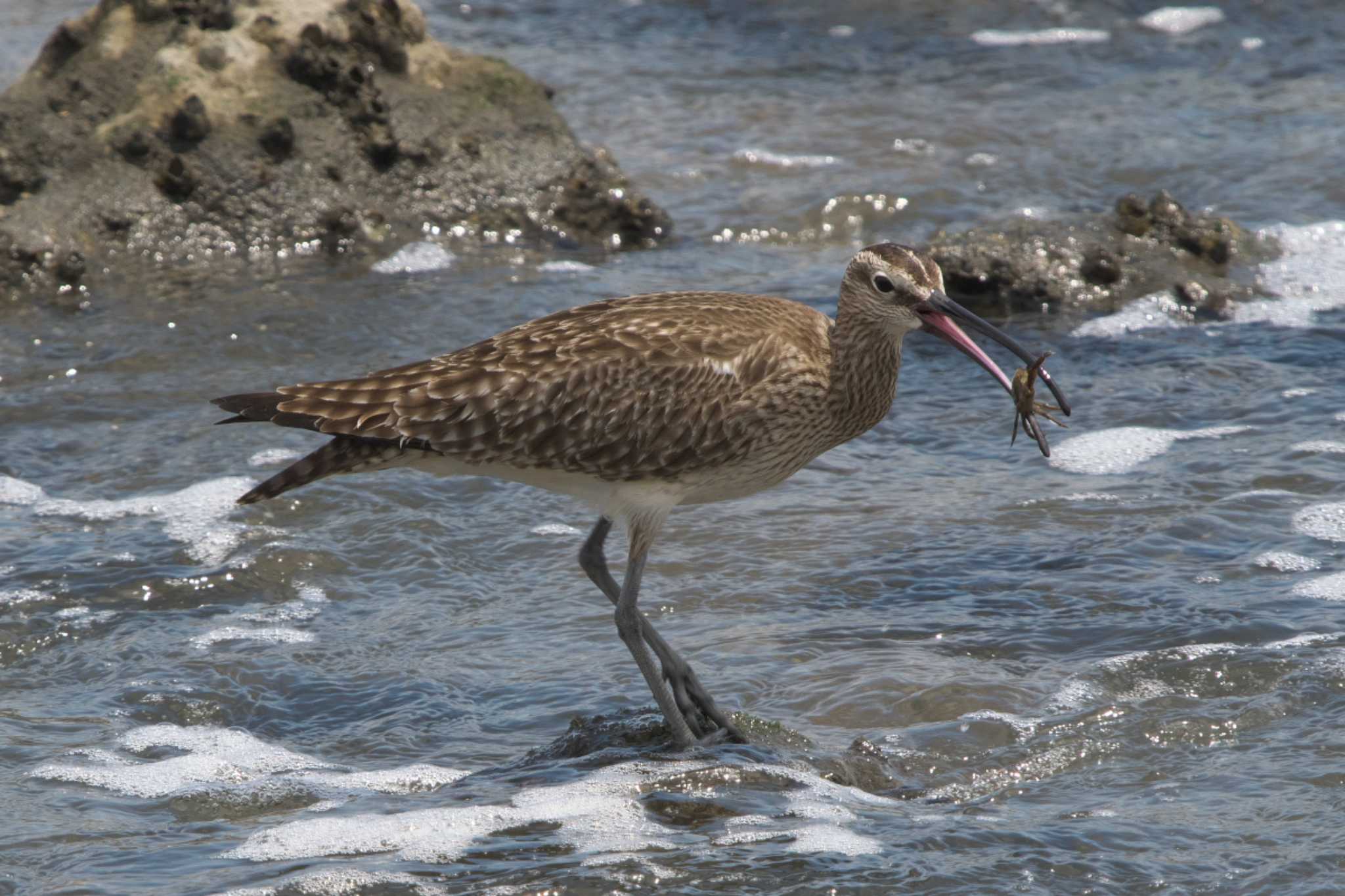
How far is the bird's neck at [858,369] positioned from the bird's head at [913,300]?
0.10m

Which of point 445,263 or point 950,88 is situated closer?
point 445,263

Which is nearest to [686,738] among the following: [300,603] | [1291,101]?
[300,603]

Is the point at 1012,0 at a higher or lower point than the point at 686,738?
higher

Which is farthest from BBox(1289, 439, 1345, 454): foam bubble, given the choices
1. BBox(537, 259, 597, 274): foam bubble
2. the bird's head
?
BBox(537, 259, 597, 274): foam bubble

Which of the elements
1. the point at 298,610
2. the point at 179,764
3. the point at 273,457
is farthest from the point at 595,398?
the point at 273,457

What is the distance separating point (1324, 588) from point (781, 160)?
23.2ft

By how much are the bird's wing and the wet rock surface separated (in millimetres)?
3980

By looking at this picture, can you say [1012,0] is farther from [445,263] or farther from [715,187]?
[445,263]

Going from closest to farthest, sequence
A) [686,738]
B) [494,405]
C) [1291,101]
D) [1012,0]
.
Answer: [686,738] < [494,405] < [1291,101] < [1012,0]

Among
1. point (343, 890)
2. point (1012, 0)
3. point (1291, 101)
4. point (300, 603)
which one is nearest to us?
point (343, 890)

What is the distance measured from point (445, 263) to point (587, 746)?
5650 mm

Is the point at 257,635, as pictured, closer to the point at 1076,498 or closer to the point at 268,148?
the point at 1076,498

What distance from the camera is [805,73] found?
15844 millimetres

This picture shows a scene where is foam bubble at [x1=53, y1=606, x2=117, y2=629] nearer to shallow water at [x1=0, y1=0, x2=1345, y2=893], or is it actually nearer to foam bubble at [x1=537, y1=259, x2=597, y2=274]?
shallow water at [x1=0, y1=0, x2=1345, y2=893]
